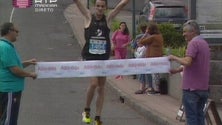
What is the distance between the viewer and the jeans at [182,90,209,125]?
9.30 metres

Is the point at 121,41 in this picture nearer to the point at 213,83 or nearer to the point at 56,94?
the point at 56,94

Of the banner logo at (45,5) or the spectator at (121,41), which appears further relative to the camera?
the banner logo at (45,5)

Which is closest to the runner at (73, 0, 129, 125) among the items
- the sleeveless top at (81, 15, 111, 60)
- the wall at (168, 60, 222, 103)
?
the sleeveless top at (81, 15, 111, 60)

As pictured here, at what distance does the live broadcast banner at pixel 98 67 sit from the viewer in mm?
10383

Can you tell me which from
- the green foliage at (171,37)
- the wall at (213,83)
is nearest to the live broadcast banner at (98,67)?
the wall at (213,83)

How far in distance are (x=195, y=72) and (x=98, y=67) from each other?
6.55 feet

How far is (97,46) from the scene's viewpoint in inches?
424

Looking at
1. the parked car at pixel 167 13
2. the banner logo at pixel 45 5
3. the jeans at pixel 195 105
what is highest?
the banner logo at pixel 45 5

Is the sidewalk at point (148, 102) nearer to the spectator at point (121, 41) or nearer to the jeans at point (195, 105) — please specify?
the spectator at point (121, 41)

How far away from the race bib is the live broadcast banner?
19cm

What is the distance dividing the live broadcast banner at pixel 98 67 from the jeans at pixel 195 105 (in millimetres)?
1016

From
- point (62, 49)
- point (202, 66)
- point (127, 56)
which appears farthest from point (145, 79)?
point (62, 49)

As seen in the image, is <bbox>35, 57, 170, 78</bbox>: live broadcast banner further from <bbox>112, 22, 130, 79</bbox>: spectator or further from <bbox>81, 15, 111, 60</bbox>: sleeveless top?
<bbox>112, 22, 130, 79</bbox>: spectator

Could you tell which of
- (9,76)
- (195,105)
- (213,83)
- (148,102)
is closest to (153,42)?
(148,102)
